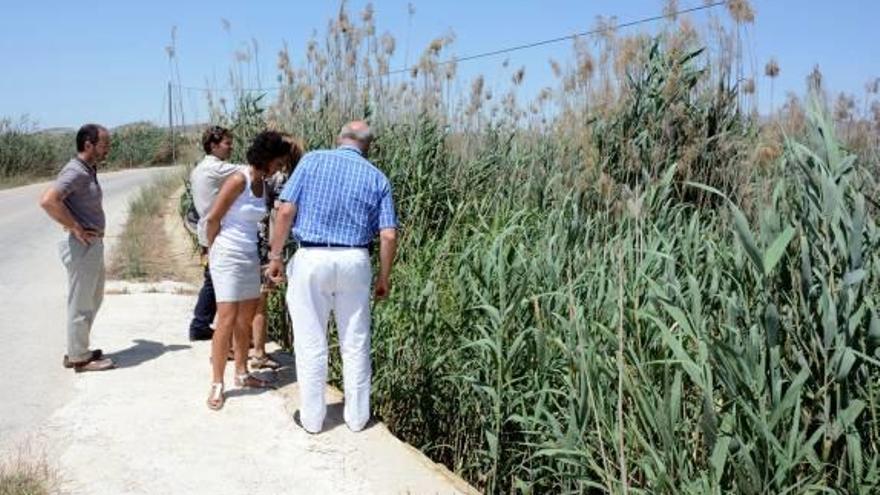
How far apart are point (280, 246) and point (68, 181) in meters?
1.83

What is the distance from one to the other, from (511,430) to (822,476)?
5.98 feet

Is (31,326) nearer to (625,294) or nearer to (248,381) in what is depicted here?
(248,381)

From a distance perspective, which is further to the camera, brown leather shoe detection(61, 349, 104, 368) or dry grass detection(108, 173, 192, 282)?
dry grass detection(108, 173, 192, 282)

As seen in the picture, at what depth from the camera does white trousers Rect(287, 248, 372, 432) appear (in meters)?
4.72

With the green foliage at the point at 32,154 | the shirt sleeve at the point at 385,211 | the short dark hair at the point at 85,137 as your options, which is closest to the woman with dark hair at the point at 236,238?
the shirt sleeve at the point at 385,211

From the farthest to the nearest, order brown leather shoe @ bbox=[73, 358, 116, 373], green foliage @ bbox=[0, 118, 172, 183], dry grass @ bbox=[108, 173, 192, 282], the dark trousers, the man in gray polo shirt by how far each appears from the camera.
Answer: green foliage @ bbox=[0, 118, 172, 183], dry grass @ bbox=[108, 173, 192, 282], the dark trousers, brown leather shoe @ bbox=[73, 358, 116, 373], the man in gray polo shirt

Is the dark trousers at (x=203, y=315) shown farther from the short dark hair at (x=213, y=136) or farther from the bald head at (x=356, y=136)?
the bald head at (x=356, y=136)

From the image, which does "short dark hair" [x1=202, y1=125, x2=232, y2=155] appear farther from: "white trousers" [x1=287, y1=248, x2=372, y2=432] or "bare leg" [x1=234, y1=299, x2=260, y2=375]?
"white trousers" [x1=287, y1=248, x2=372, y2=432]

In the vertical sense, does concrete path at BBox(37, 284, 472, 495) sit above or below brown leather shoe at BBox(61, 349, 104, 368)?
below

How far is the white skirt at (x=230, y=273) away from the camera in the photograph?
5.32 meters

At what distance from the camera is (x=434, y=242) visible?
664 centimetres

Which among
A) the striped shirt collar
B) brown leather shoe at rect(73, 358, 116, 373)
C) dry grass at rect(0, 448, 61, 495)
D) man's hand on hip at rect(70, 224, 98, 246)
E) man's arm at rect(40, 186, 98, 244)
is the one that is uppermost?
the striped shirt collar

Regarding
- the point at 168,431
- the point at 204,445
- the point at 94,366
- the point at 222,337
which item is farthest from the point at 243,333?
the point at 94,366

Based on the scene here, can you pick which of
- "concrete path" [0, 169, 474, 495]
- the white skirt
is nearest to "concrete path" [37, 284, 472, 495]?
"concrete path" [0, 169, 474, 495]
